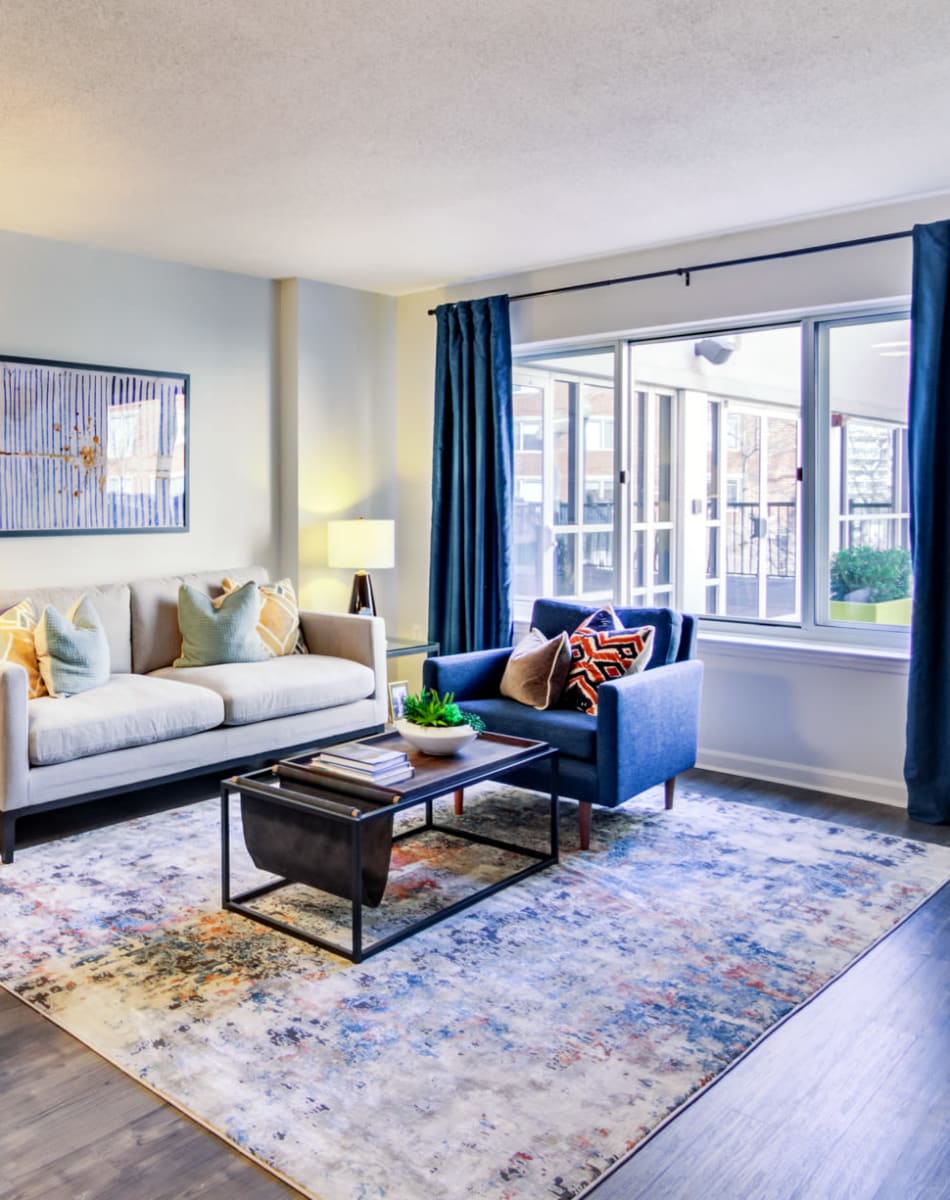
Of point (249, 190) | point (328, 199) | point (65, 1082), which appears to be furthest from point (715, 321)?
point (65, 1082)

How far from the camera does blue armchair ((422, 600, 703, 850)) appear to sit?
3697mm

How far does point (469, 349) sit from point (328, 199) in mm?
1632

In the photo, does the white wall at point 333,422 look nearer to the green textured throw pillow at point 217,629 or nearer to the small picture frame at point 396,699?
the small picture frame at point 396,699

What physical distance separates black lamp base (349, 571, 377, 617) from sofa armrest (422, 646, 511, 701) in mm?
1289

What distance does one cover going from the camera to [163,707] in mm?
4055

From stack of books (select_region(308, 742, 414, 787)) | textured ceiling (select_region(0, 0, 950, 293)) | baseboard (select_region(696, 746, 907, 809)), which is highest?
textured ceiling (select_region(0, 0, 950, 293))

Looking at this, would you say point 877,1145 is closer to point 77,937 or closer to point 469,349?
point 77,937

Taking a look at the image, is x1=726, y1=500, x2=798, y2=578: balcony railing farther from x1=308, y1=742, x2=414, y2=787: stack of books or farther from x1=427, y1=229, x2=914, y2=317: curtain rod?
x1=308, y1=742, x2=414, y2=787: stack of books

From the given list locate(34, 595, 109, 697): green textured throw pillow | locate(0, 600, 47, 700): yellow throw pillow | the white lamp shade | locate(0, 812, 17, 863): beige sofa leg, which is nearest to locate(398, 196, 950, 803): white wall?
the white lamp shade

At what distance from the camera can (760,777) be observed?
15.6 ft

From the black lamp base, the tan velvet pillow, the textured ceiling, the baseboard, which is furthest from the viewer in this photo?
the black lamp base

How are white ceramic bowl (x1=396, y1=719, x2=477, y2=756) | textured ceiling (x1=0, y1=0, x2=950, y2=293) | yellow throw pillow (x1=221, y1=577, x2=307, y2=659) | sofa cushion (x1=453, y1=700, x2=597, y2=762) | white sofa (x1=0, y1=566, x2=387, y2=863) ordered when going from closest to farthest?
textured ceiling (x1=0, y1=0, x2=950, y2=293) → white ceramic bowl (x1=396, y1=719, x2=477, y2=756) → white sofa (x1=0, y1=566, x2=387, y2=863) → sofa cushion (x1=453, y1=700, x2=597, y2=762) → yellow throw pillow (x1=221, y1=577, x2=307, y2=659)

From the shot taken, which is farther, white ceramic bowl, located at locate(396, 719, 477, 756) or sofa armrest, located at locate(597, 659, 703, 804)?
sofa armrest, located at locate(597, 659, 703, 804)

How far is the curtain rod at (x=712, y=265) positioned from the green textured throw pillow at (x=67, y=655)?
9.35 feet
